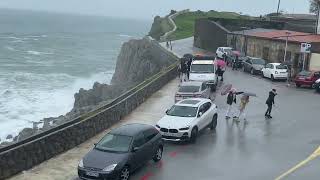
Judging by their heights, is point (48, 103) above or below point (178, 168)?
below

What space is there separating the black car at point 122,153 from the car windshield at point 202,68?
1683cm

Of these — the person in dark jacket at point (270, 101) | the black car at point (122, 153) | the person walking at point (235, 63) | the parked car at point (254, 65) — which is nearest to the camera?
the black car at point (122, 153)

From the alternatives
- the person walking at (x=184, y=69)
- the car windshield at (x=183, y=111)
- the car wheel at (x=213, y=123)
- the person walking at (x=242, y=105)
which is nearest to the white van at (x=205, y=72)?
the person walking at (x=184, y=69)

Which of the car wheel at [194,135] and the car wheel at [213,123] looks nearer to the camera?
the car wheel at [194,135]

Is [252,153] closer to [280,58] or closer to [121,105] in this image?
[121,105]

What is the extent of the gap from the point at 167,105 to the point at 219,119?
13.7 feet

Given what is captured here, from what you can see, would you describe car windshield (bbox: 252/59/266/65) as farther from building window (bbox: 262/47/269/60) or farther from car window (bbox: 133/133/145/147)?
car window (bbox: 133/133/145/147)

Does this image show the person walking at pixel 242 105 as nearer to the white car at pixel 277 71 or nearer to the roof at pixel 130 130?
the roof at pixel 130 130

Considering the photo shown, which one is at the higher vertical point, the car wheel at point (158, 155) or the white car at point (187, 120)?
the white car at point (187, 120)

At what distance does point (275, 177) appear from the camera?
17.5 metres

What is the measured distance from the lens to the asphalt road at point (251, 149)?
18.0 meters

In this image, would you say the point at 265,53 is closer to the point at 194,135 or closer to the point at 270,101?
the point at 270,101

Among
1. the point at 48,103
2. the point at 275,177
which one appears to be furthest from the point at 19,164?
the point at 48,103

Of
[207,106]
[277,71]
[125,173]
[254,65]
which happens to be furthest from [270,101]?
[254,65]
